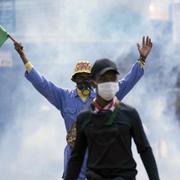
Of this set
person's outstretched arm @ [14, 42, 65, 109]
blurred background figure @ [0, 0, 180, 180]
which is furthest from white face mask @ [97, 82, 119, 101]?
blurred background figure @ [0, 0, 180, 180]

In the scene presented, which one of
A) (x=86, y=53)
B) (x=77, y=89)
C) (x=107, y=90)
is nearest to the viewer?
(x=107, y=90)

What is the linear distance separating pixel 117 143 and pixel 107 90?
29 centimetres

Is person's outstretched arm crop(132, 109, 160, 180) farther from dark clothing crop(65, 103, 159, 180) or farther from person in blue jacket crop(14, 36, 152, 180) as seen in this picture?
person in blue jacket crop(14, 36, 152, 180)

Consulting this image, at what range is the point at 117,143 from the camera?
3951 millimetres

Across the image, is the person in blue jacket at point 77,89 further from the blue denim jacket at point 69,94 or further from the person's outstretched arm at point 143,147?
the person's outstretched arm at point 143,147

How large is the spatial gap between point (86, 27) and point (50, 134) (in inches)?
101

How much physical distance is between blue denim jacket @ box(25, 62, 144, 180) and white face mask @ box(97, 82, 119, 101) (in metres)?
1.32

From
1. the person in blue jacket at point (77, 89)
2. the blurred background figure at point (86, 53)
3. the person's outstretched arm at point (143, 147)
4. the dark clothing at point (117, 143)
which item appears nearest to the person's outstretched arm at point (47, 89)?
the person in blue jacket at point (77, 89)

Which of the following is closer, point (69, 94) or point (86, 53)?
point (69, 94)

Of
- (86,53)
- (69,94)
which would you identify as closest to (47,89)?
(69,94)

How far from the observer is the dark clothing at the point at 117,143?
155 inches

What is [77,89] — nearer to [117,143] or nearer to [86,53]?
[117,143]

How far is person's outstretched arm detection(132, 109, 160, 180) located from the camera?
3959mm

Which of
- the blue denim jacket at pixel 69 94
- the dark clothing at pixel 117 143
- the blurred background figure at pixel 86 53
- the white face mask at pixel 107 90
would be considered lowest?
the dark clothing at pixel 117 143
